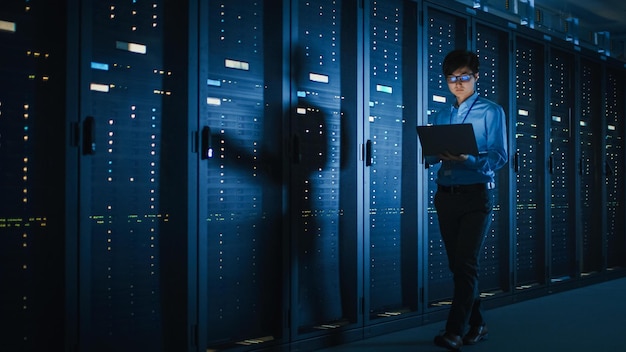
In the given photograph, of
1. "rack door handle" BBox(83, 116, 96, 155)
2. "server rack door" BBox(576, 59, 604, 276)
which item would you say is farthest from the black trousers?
"server rack door" BBox(576, 59, 604, 276)

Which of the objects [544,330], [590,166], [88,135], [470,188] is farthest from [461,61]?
[590,166]

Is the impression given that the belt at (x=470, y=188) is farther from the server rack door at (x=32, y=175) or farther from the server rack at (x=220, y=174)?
the server rack door at (x=32, y=175)

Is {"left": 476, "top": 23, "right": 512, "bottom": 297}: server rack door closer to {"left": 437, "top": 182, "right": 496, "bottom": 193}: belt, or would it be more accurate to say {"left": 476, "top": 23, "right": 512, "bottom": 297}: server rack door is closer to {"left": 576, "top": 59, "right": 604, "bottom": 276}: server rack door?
{"left": 576, "top": 59, "right": 604, "bottom": 276}: server rack door

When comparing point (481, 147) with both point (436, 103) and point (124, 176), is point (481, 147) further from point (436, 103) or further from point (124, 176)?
point (124, 176)

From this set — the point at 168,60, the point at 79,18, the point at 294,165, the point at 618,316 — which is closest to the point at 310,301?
the point at 294,165

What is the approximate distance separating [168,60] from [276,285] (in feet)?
3.75

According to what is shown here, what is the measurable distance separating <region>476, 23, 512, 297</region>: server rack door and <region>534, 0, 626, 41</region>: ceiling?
139cm

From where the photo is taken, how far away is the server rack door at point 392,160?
11.4 feet

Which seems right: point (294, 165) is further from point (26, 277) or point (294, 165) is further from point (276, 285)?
point (26, 277)

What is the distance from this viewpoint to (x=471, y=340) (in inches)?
123

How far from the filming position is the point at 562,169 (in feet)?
16.7

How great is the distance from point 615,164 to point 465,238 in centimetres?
365

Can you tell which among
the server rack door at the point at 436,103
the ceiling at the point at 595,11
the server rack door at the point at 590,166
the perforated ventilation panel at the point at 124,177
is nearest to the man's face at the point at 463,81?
the server rack door at the point at 436,103

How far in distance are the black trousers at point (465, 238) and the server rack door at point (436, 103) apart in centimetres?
85
